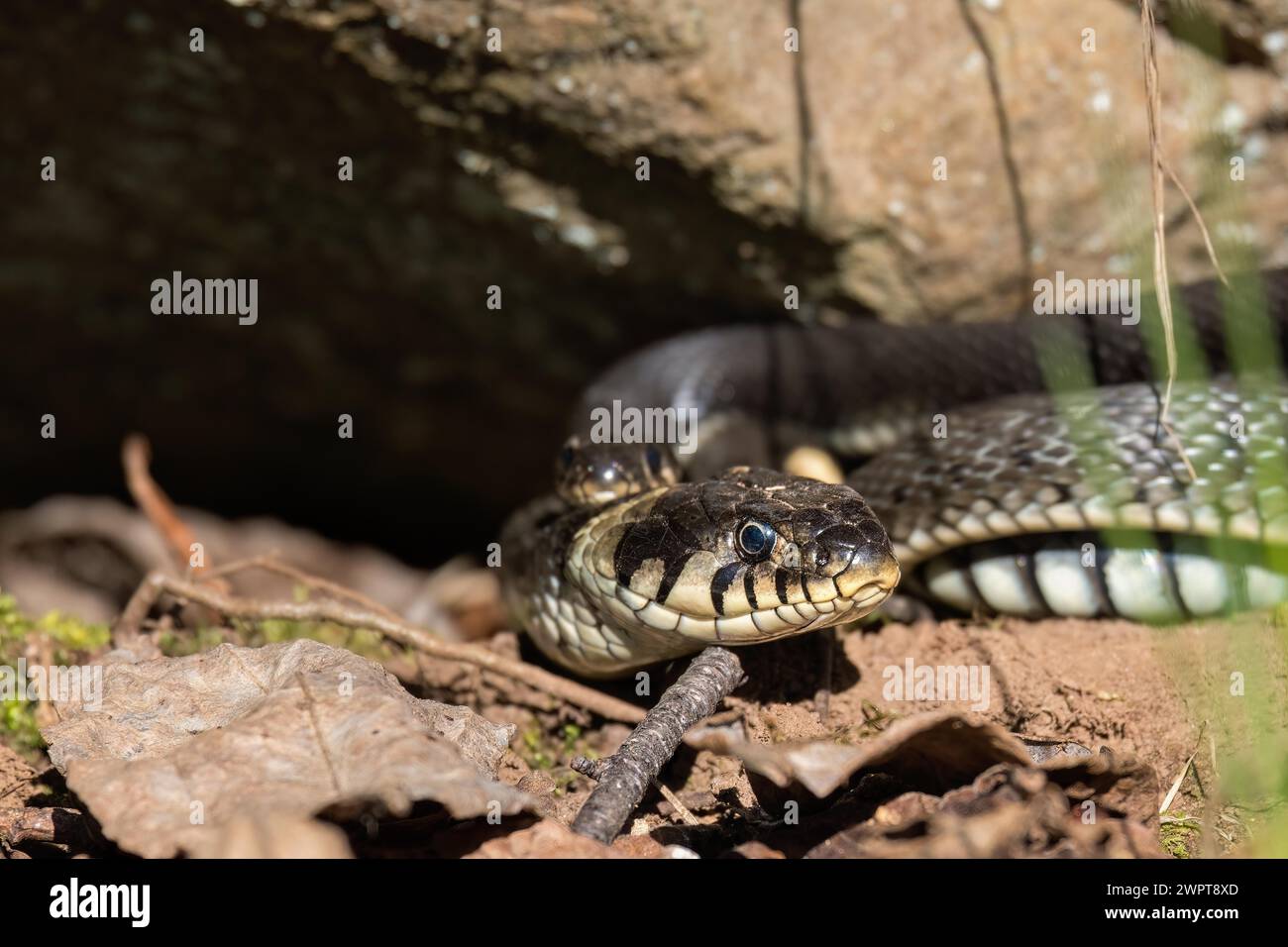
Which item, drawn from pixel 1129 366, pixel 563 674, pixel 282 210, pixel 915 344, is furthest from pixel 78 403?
pixel 1129 366

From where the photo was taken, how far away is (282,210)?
612 centimetres

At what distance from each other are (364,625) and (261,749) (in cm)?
134

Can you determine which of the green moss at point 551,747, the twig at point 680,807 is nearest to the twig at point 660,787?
the twig at point 680,807

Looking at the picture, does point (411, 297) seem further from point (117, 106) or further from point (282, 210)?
point (117, 106)

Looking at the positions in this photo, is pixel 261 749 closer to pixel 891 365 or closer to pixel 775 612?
pixel 775 612

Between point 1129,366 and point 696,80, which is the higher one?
point 696,80

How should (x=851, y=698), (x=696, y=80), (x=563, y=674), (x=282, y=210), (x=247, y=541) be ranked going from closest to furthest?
(x=851, y=698) < (x=563, y=674) < (x=696, y=80) < (x=282, y=210) < (x=247, y=541)

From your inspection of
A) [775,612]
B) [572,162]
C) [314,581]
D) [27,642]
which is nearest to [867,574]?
[775,612]

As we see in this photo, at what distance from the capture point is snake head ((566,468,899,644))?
3664 mm

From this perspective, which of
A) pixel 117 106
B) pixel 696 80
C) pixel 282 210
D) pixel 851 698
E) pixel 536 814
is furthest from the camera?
pixel 282 210

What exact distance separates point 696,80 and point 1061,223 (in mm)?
1917

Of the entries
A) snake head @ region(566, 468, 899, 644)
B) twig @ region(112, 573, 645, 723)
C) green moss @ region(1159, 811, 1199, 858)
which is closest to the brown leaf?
twig @ region(112, 573, 645, 723)

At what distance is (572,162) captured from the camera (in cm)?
553
